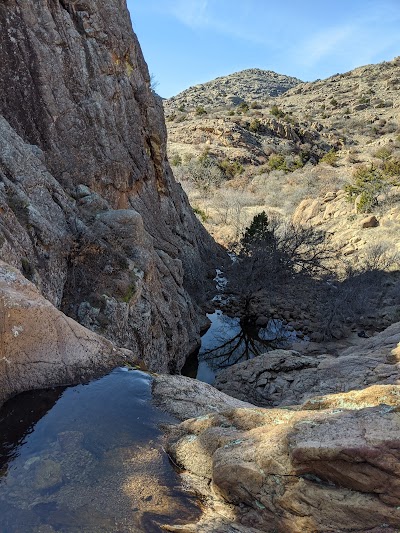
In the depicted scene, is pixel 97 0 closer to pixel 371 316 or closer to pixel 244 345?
pixel 244 345

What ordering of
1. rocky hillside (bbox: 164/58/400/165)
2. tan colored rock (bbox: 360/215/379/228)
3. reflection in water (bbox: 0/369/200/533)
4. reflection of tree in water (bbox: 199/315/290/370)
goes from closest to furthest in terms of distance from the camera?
reflection in water (bbox: 0/369/200/533) → reflection of tree in water (bbox: 199/315/290/370) → tan colored rock (bbox: 360/215/379/228) → rocky hillside (bbox: 164/58/400/165)

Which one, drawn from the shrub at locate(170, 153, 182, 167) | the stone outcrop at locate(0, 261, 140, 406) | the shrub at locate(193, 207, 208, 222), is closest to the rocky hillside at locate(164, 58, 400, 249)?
the shrub at locate(170, 153, 182, 167)

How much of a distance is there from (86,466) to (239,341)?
12.7 m

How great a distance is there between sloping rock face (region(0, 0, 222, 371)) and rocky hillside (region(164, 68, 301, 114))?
53.2 metres

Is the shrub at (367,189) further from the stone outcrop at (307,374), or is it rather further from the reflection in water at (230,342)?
the stone outcrop at (307,374)

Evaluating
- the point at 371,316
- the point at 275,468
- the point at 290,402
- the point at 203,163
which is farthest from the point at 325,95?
the point at 275,468

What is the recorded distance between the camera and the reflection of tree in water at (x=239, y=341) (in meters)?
15.4

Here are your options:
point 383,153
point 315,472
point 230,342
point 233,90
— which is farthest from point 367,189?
point 233,90

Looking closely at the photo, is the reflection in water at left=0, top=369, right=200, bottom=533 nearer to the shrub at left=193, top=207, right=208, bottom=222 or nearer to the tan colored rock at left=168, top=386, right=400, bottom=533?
the tan colored rock at left=168, top=386, right=400, bottom=533

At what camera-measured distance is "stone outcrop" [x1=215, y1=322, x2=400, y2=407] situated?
8969 mm

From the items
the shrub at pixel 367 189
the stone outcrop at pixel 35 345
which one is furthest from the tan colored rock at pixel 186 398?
the shrub at pixel 367 189

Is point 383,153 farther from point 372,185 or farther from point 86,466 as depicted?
point 86,466

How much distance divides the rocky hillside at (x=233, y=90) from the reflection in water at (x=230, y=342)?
55.0 metres

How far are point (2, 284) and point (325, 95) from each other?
7746cm
